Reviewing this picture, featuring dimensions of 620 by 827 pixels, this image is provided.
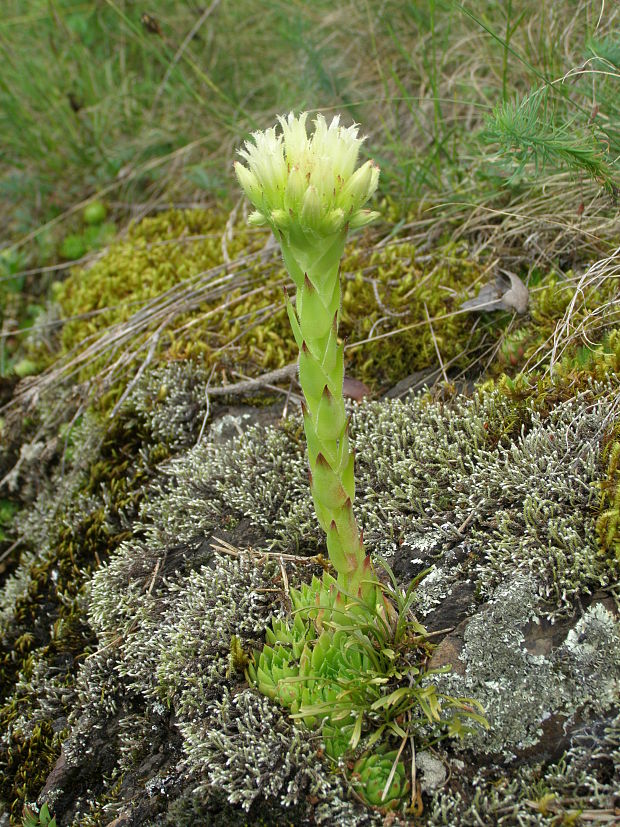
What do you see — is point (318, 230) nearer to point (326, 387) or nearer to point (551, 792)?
point (326, 387)

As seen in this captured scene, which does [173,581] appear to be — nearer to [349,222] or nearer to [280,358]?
[280,358]

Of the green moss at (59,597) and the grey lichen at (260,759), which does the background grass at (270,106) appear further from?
the grey lichen at (260,759)

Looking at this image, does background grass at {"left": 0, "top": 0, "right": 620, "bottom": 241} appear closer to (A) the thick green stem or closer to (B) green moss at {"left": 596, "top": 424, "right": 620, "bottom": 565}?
(B) green moss at {"left": 596, "top": 424, "right": 620, "bottom": 565}

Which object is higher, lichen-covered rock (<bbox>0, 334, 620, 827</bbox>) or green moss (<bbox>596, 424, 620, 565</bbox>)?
green moss (<bbox>596, 424, 620, 565</bbox>)

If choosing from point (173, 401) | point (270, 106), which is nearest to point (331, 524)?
point (173, 401)

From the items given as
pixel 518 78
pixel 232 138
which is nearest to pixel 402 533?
pixel 518 78

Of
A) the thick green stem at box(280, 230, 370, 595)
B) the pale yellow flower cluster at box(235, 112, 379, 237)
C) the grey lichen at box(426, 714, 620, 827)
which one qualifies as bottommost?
the grey lichen at box(426, 714, 620, 827)

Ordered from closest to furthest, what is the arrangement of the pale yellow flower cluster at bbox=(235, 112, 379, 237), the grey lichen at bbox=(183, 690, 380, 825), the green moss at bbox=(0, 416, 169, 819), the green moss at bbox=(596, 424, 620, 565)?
the pale yellow flower cluster at bbox=(235, 112, 379, 237) < the grey lichen at bbox=(183, 690, 380, 825) < the green moss at bbox=(596, 424, 620, 565) < the green moss at bbox=(0, 416, 169, 819)

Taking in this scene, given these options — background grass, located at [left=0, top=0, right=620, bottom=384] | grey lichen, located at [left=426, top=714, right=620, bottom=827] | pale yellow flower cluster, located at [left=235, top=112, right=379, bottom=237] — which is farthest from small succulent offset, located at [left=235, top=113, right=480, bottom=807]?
background grass, located at [left=0, top=0, right=620, bottom=384]
